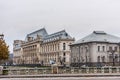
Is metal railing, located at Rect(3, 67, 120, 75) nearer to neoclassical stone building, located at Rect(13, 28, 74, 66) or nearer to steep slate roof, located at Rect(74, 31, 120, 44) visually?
steep slate roof, located at Rect(74, 31, 120, 44)

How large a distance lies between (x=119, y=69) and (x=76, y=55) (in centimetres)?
5071

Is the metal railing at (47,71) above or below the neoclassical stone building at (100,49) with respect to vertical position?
below

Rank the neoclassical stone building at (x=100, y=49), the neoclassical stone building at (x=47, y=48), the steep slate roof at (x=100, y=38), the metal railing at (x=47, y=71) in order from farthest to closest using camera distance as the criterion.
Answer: the neoclassical stone building at (x=47, y=48)
the steep slate roof at (x=100, y=38)
the neoclassical stone building at (x=100, y=49)
the metal railing at (x=47, y=71)

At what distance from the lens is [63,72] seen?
52.4m

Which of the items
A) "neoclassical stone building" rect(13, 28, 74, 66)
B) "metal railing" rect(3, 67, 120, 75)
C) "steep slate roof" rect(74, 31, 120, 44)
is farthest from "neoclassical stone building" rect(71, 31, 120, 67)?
"metal railing" rect(3, 67, 120, 75)

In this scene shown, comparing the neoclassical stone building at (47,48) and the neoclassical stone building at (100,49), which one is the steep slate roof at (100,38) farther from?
the neoclassical stone building at (47,48)

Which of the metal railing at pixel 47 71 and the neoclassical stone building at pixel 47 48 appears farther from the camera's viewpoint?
the neoclassical stone building at pixel 47 48

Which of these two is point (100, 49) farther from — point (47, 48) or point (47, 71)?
point (47, 48)

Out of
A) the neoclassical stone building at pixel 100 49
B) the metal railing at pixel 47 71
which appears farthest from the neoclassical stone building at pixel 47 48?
the metal railing at pixel 47 71

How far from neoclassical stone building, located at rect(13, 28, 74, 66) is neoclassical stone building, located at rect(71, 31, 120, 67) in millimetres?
15156

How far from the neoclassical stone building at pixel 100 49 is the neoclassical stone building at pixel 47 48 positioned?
597 inches

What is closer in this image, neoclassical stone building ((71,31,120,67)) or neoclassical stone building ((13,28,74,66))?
neoclassical stone building ((71,31,120,67))

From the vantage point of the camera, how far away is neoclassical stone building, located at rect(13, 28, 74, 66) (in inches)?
5327

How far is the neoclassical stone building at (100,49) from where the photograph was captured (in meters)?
96.7
